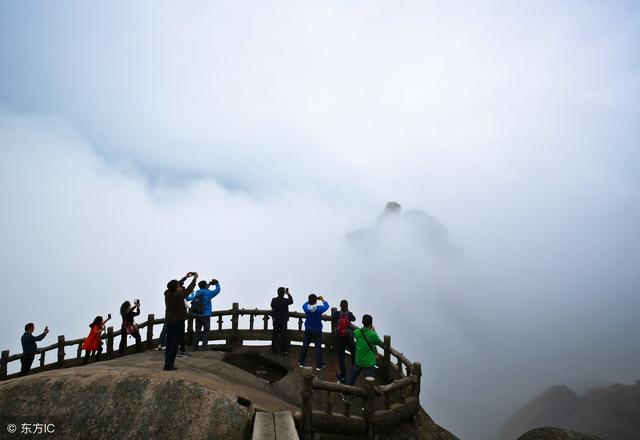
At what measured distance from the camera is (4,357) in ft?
36.9

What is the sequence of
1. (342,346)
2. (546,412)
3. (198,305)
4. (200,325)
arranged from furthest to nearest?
1. (546,412)
2. (200,325)
3. (198,305)
4. (342,346)

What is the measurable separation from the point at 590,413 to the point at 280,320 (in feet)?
201

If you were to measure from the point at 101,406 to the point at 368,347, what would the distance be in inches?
244

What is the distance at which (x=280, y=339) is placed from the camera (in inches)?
534

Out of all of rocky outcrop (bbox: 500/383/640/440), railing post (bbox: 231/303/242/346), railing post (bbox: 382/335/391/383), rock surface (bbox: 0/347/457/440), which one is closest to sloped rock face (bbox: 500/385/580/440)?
rocky outcrop (bbox: 500/383/640/440)

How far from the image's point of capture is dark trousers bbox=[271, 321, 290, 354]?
43.7ft

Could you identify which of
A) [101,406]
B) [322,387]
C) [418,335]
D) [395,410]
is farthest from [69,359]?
[418,335]

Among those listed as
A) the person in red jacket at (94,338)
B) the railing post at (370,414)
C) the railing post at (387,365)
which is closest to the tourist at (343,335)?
the railing post at (387,365)

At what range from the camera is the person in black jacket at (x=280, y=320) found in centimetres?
1261

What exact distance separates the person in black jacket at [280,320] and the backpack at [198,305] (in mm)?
2418

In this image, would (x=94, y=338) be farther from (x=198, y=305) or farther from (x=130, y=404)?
(x=130, y=404)

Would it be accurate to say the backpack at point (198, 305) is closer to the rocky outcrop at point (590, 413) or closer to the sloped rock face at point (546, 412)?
the rocky outcrop at point (590, 413)

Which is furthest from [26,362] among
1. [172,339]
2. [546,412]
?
[546,412]

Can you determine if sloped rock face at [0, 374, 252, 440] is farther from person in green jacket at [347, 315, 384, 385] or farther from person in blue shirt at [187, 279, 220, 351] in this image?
person in blue shirt at [187, 279, 220, 351]
